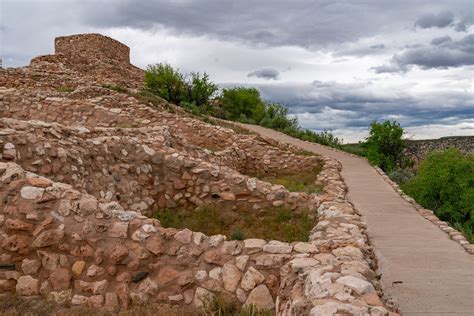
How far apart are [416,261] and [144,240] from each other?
3503 millimetres

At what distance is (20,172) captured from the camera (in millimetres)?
5086

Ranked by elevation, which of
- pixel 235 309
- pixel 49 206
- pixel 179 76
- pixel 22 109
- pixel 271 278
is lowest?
pixel 235 309

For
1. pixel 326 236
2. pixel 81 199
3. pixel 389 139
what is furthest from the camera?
pixel 389 139

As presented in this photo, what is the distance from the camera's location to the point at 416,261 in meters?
5.65

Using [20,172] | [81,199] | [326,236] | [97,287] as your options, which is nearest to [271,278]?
[326,236]

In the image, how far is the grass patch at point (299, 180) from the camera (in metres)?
10.7

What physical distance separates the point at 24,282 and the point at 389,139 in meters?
17.4

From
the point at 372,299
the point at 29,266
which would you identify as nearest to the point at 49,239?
the point at 29,266

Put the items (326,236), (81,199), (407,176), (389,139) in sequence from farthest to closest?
(389,139) < (407,176) < (326,236) < (81,199)

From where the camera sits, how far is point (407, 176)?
16625 millimetres

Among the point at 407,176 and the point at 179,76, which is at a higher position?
the point at 179,76

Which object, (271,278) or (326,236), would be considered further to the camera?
(326,236)

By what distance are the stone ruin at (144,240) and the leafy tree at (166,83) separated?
54.1 feet

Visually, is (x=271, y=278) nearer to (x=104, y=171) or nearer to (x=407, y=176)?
(x=104, y=171)
